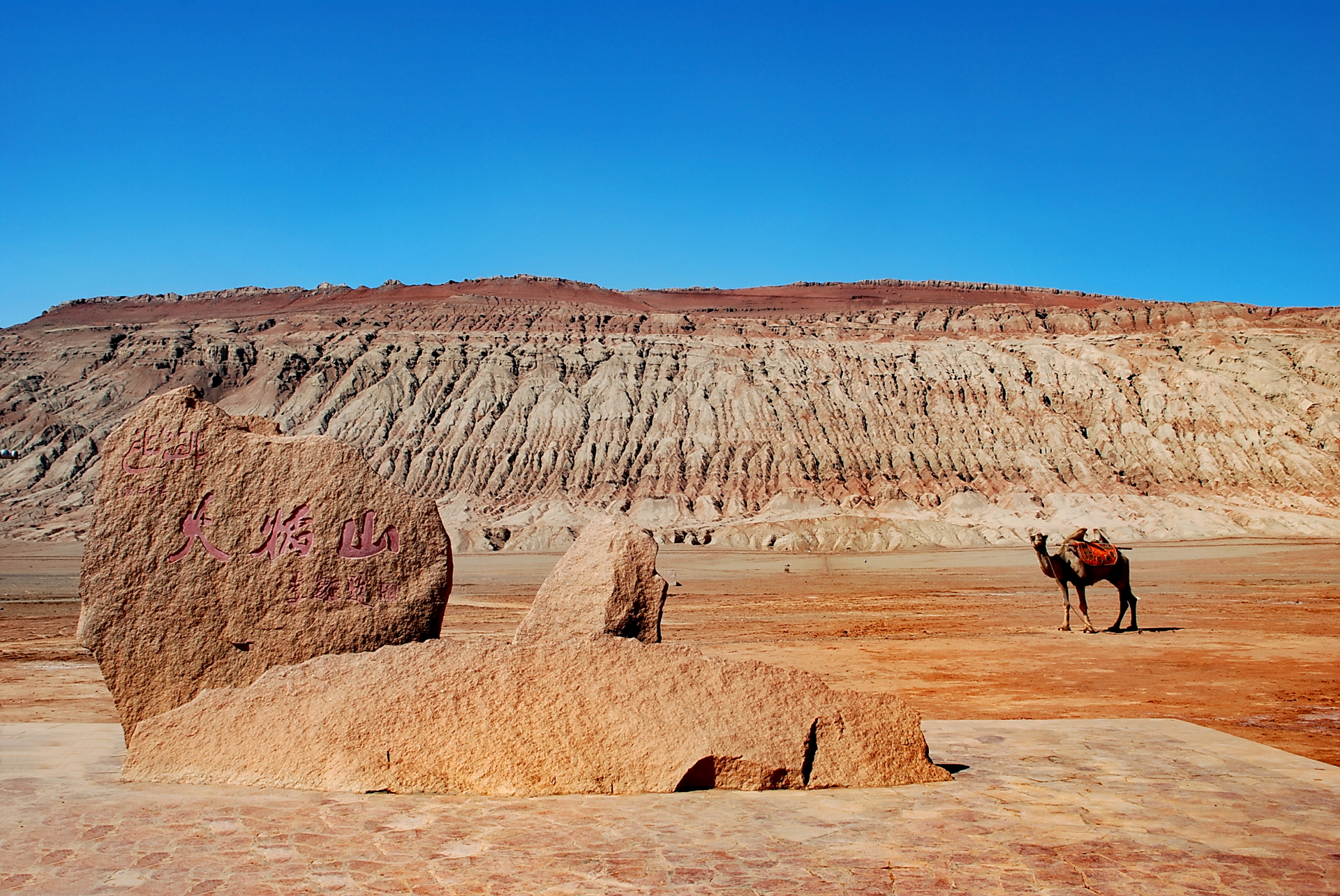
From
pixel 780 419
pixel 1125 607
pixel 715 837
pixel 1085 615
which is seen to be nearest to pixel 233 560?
pixel 715 837

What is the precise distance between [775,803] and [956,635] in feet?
35.0

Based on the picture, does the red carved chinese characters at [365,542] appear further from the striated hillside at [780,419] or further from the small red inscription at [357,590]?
the striated hillside at [780,419]

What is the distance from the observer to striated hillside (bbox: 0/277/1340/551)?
142 ft

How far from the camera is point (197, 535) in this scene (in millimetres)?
5938

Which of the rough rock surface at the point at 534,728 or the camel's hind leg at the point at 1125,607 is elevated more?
the rough rock surface at the point at 534,728

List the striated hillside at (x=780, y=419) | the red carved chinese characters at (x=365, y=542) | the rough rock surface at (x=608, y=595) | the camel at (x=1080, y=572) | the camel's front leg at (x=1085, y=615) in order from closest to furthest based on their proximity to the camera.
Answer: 1. the red carved chinese characters at (x=365, y=542)
2. the rough rock surface at (x=608, y=595)
3. the camel's front leg at (x=1085, y=615)
4. the camel at (x=1080, y=572)
5. the striated hillside at (x=780, y=419)

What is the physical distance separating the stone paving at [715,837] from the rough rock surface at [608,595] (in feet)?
6.01

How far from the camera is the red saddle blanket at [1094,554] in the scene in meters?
15.2

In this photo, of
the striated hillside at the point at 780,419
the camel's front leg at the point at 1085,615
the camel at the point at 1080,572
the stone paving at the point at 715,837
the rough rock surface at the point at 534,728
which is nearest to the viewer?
the stone paving at the point at 715,837

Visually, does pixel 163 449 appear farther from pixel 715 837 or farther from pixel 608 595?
pixel 715 837

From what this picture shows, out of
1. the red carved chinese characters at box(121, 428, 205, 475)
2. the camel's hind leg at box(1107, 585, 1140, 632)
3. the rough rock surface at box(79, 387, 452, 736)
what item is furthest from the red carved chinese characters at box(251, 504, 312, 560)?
the camel's hind leg at box(1107, 585, 1140, 632)

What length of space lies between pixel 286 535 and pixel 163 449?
92 cm

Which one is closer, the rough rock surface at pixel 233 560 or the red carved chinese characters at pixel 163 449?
the rough rock surface at pixel 233 560

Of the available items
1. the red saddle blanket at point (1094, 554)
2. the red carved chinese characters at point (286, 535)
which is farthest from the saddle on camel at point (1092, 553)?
the red carved chinese characters at point (286, 535)
